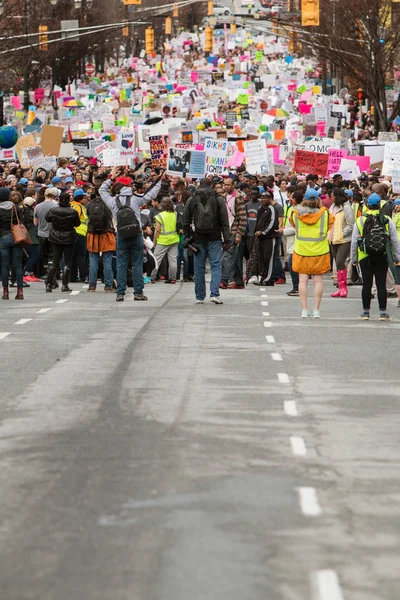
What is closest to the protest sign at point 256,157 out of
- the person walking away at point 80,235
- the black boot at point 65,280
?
the person walking away at point 80,235

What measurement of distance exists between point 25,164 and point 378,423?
92.2ft

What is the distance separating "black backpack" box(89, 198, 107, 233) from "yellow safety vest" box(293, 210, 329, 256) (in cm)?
520

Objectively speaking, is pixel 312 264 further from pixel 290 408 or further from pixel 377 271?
pixel 290 408

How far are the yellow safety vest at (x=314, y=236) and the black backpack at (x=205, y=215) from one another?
1914 millimetres

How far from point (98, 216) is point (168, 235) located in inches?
127

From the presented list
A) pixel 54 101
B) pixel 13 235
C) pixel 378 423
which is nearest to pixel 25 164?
pixel 13 235

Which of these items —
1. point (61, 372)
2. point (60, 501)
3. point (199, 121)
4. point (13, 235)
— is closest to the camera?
point (60, 501)

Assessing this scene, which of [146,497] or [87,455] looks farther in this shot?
[87,455]

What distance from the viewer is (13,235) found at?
72.3 ft

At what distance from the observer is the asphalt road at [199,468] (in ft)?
21.7

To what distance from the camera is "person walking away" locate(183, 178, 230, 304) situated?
20.7 meters

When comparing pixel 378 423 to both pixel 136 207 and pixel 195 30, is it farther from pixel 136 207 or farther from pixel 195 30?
pixel 195 30

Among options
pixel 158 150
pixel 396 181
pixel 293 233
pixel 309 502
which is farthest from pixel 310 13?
pixel 309 502

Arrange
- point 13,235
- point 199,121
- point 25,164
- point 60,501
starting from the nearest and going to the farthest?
point 60,501
point 13,235
point 25,164
point 199,121
